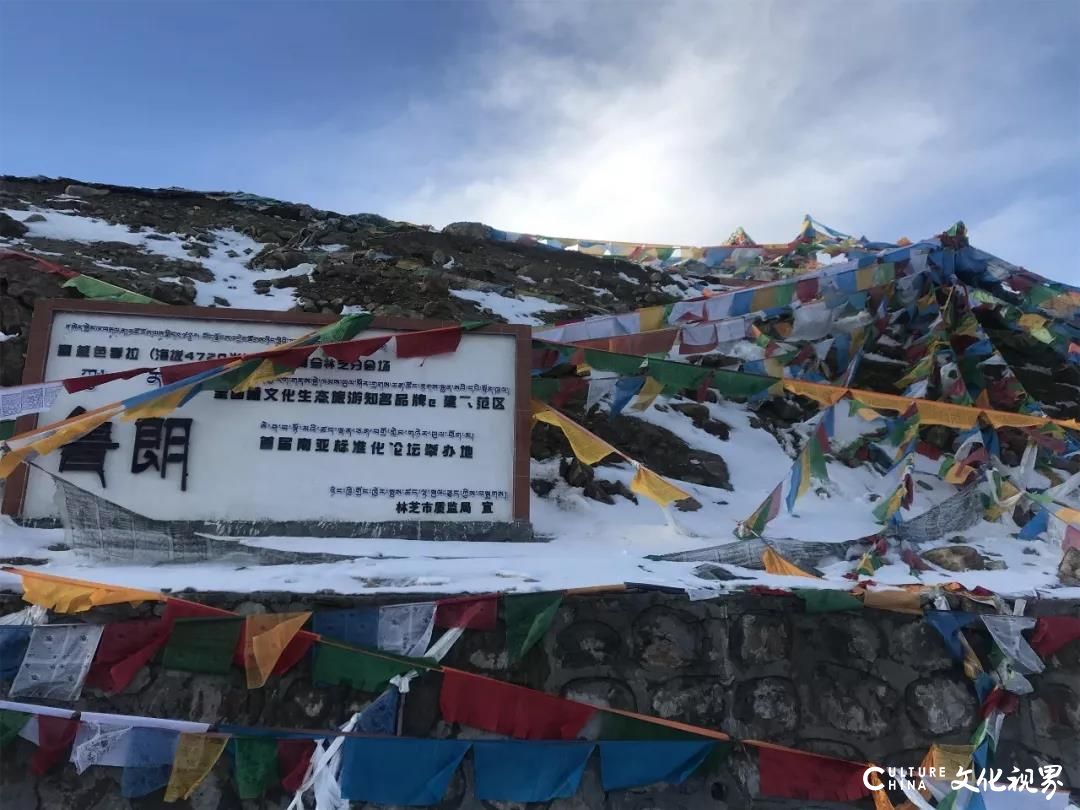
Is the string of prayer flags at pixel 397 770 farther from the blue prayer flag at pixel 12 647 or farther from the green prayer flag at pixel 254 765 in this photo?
the blue prayer flag at pixel 12 647

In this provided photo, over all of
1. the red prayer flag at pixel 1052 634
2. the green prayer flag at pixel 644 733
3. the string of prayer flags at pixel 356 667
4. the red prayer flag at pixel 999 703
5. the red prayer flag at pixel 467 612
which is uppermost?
the red prayer flag at pixel 467 612

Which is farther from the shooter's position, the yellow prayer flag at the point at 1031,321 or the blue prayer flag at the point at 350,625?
the yellow prayer flag at the point at 1031,321

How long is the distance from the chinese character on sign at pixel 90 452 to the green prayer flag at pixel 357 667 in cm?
300

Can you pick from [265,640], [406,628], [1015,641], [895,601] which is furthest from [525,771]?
[1015,641]

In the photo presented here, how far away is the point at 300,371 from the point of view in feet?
22.4

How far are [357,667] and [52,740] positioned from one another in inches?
67.7

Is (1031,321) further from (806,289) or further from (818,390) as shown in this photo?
(818,390)

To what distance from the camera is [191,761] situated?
4375mm

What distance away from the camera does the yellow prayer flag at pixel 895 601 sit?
5371 millimetres

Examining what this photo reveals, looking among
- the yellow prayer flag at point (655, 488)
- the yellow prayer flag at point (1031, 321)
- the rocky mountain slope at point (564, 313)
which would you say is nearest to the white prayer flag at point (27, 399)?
the rocky mountain slope at point (564, 313)

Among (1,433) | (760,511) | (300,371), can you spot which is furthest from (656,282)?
(1,433)

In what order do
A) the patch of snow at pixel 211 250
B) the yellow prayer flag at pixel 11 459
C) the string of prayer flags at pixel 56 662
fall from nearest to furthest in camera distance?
the string of prayer flags at pixel 56 662 < the yellow prayer flag at pixel 11 459 < the patch of snow at pixel 211 250

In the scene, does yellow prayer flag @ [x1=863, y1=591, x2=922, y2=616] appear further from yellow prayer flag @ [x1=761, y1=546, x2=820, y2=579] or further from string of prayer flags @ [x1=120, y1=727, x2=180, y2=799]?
string of prayer flags @ [x1=120, y1=727, x2=180, y2=799]

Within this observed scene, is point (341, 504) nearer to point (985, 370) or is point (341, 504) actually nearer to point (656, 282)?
point (985, 370)
